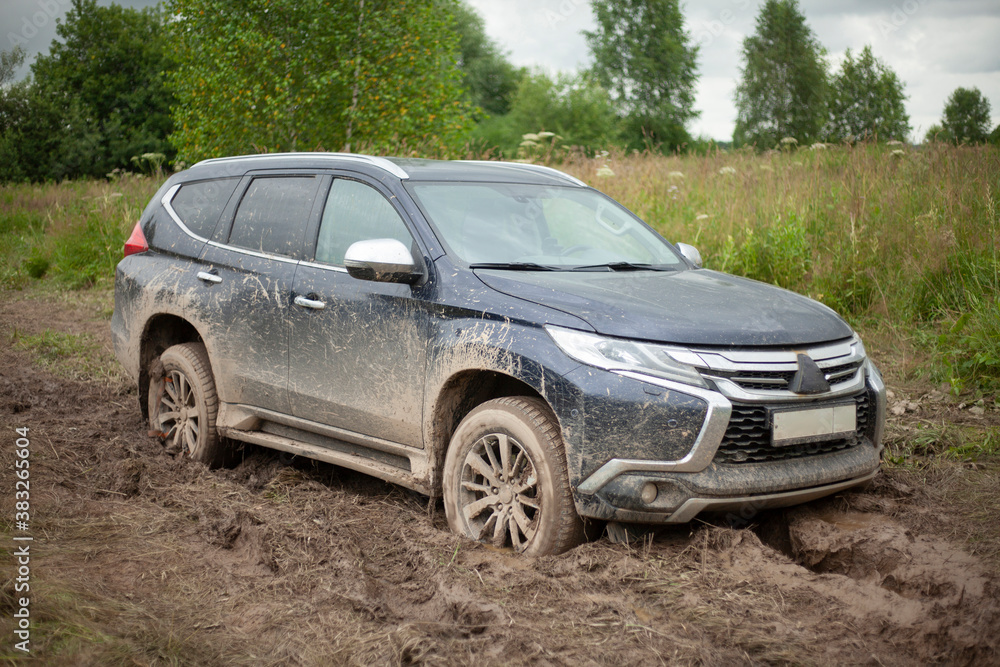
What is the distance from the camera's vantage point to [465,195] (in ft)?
14.1

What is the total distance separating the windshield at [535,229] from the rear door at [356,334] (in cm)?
23

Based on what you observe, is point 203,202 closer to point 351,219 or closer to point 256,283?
point 256,283

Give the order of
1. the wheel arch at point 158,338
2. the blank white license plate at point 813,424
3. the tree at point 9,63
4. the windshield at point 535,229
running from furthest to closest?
1. the tree at point 9,63
2. the wheel arch at point 158,338
3. the windshield at point 535,229
4. the blank white license plate at point 813,424

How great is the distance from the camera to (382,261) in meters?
3.71

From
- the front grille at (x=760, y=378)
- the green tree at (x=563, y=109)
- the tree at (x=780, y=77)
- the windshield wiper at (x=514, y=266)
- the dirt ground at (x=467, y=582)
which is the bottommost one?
the dirt ground at (x=467, y=582)

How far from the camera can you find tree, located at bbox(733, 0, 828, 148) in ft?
164

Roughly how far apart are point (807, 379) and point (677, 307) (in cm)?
58

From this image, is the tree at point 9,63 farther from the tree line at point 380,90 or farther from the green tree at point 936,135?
the green tree at point 936,135

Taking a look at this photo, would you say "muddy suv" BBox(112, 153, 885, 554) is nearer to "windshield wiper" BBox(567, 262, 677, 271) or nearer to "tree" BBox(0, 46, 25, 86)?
"windshield wiper" BBox(567, 262, 677, 271)

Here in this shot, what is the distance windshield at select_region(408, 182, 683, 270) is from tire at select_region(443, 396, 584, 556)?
31.4 inches

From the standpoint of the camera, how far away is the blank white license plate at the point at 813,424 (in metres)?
3.21

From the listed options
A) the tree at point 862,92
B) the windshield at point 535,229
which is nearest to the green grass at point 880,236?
the windshield at point 535,229

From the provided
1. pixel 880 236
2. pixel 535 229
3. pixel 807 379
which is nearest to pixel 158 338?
pixel 535 229

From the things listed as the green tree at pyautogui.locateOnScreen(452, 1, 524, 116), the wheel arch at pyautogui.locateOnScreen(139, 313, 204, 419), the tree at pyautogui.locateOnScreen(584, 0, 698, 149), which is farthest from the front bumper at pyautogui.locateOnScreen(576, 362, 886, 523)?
the green tree at pyautogui.locateOnScreen(452, 1, 524, 116)
